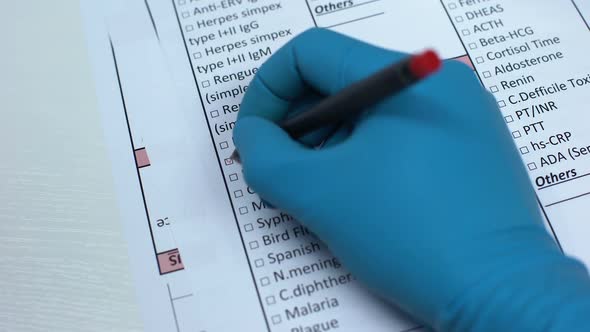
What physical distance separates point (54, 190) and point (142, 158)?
0.09m

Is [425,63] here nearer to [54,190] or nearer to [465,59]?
[465,59]

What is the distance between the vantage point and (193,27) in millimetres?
662

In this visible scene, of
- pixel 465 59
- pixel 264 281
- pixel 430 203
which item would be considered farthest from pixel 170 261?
pixel 465 59

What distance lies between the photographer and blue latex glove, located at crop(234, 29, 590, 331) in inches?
17.3

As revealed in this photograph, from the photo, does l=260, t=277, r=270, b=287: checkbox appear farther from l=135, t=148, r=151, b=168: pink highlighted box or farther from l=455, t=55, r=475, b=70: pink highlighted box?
l=455, t=55, r=475, b=70: pink highlighted box

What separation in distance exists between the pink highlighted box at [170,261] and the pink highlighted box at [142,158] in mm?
94

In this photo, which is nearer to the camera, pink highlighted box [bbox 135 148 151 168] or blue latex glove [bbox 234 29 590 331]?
blue latex glove [bbox 234 29 590 331]

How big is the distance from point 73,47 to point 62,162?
0.14 m

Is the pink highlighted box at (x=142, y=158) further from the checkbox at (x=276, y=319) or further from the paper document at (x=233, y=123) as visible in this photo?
the checkbox at (x=276, y=319)

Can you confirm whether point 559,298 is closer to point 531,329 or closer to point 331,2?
point 531,329

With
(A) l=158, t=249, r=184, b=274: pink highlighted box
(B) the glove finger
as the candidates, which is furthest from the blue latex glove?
(A) l=158, t=249, r=184, b=274: pink highlighted box

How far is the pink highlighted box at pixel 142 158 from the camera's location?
1.94 feet

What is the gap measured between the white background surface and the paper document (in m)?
0.02

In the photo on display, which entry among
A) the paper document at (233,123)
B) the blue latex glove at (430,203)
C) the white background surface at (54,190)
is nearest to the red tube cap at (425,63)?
the blue latex glove at (430,203)
